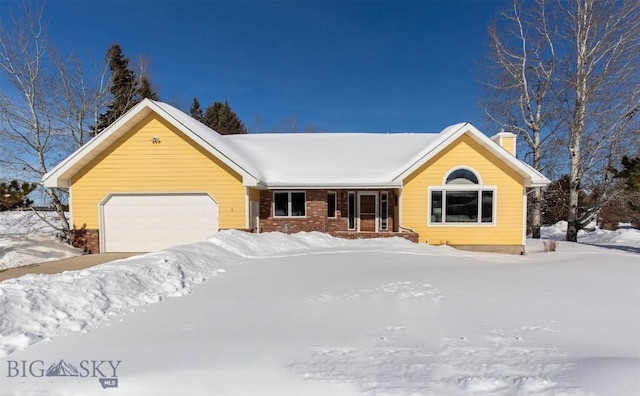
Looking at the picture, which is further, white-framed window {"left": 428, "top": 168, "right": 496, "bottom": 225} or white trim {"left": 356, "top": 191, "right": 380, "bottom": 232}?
white trim {"left": 356, "top": 191, "right": 380, "bottom": 232}

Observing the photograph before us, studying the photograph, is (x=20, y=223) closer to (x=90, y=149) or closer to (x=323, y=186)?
(x=90, y=149)

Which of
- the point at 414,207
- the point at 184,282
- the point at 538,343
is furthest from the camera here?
the point at 414,207

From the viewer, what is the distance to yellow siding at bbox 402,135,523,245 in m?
12.1

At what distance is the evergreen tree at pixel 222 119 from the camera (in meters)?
35.4

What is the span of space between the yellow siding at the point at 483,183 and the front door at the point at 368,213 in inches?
89.8

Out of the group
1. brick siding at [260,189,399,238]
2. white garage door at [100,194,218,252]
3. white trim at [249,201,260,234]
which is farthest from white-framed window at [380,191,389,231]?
white garage door at [100,194,218,252]

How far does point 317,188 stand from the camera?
488 inches

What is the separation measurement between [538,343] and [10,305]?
5996 mm

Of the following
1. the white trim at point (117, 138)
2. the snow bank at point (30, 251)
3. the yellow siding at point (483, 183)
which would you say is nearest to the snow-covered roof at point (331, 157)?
the yellow siding at point (483, 183)

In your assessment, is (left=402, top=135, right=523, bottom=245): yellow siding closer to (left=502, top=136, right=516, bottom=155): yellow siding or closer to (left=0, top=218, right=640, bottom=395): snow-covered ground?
(left=502, top=136, right=516, bottom=155): yellow siding

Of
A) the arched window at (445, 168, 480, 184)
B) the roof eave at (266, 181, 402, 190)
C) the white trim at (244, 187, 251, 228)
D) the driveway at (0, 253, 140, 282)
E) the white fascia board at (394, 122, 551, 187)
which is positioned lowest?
the driveway at (0, 253, 140, 282)

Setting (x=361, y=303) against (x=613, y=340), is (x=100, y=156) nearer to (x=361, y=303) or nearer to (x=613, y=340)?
(x=361, y=303)

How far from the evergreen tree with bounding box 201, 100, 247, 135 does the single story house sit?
23.4 meters

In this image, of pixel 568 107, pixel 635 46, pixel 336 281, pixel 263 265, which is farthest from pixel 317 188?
pixel 635 46
